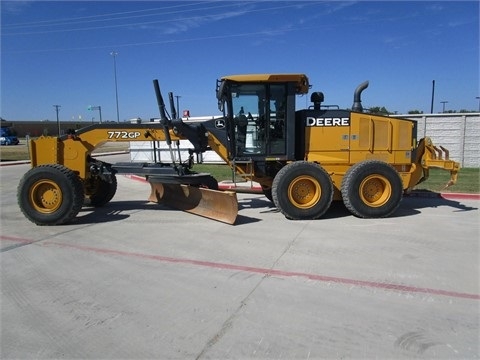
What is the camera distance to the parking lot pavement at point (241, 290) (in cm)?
346

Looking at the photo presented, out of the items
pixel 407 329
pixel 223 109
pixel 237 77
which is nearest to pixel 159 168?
pixel 223 109

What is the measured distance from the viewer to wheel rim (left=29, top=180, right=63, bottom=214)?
7.76 metres

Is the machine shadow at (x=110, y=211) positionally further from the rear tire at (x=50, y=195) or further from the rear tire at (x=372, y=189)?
the rear tire at (x=372, y=189)

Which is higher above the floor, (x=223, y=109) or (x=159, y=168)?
(x=223, y=109)

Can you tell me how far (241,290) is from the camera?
454 cm

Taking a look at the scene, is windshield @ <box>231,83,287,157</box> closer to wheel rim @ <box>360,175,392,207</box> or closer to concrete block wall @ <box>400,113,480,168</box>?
wheel rim @ <box>360,175,392,207</box>

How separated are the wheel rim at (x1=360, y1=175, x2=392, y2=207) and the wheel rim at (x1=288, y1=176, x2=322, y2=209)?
886 millimetres

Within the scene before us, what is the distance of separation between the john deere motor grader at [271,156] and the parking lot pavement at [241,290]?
23.9 inches

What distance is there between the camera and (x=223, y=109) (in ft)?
27.7

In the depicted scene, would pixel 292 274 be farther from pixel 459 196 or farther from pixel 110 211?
pixel 459 196

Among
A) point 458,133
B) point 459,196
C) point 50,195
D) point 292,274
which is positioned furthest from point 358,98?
point 458,133

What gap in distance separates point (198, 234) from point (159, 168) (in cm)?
216

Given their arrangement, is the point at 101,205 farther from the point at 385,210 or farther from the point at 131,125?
the point at 385,210

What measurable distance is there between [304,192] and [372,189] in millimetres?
1372
